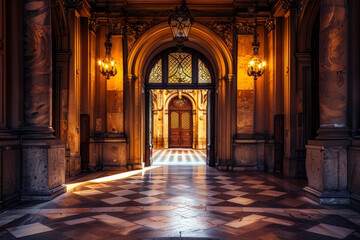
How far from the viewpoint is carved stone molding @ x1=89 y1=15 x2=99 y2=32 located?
981cm

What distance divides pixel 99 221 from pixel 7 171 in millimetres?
2078

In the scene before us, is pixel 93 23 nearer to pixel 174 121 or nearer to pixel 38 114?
pixel 38 114

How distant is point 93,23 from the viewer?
9898mm

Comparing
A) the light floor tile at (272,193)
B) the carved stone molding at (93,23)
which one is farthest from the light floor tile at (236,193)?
the carved stone molding at (93,23)

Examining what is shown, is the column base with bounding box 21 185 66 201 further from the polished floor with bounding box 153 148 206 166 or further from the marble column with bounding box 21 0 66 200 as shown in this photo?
the polished floor with bounding box 153 148 206 166

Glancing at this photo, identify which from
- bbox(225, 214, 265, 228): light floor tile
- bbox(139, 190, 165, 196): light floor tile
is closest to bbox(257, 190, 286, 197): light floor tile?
bbox(225, 214, 265, 228): light floor tile

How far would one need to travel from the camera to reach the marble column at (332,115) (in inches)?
204

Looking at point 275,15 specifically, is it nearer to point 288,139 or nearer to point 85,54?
point 288,139

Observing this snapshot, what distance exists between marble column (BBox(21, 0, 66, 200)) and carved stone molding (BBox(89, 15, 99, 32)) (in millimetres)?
4032

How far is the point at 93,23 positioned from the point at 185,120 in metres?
14.2

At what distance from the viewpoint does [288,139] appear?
8.56 m

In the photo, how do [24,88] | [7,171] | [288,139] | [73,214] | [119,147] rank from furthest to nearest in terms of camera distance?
[119,147] < [288,139] < [24,88] < [7,171] < [73,214]

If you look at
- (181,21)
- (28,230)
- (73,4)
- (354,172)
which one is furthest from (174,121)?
(28,230)

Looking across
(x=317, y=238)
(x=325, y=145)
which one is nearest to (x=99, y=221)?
(x=317, y=238)
